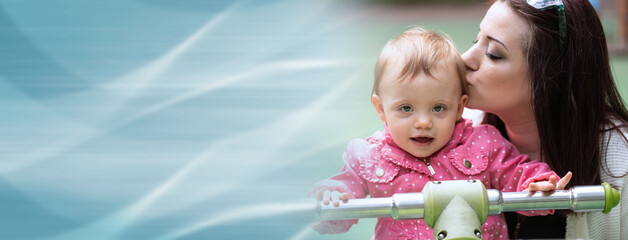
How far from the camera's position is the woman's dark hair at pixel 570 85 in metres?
2.15

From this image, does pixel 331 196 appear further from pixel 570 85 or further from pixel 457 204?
pixel 570 85

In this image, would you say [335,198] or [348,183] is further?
[348,183]

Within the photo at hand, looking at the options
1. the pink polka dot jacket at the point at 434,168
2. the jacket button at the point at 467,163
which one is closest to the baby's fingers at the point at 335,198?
the pink polka dot jacket at the point at 434,168

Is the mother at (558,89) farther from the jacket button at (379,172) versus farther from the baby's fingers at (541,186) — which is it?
the baby's fingers at (541,186)

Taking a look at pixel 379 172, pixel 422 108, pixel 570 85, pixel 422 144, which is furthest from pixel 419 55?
pixel 570 85

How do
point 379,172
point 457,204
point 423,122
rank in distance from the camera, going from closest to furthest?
point 457,204
point 423,122
point 379,172

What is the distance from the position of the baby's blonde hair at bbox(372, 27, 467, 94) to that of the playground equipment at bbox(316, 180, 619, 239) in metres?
0.48

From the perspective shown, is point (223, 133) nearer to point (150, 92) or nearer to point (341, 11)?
point (150, 92)

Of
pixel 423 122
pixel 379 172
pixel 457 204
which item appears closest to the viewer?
pixel 457 204

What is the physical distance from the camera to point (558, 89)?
2189 mm

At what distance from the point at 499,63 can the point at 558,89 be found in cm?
19

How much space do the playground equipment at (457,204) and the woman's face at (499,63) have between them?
57cm

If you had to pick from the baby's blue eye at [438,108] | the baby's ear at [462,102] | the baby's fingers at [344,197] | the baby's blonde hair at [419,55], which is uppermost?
the baby's blonde hair at [419,55]

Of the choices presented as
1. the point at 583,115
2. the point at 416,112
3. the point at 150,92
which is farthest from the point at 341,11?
the point at 583,115
